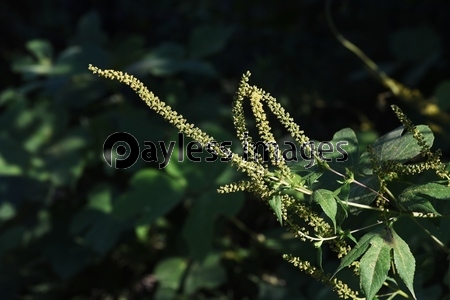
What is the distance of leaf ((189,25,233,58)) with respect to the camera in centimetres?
267

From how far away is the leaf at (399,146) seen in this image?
1.04 meters

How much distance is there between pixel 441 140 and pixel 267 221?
73 cm

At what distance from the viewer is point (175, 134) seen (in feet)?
7.85

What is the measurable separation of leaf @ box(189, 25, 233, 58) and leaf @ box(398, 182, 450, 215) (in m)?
1.77

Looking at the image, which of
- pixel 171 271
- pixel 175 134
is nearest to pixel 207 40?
pixel 175 134

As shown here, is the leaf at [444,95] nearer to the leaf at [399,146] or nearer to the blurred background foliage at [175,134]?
the blurred background foliage at [175,134]

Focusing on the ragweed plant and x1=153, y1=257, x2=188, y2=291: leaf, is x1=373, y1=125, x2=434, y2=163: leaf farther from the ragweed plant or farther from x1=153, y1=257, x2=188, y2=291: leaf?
x1=153, y1=257, x2=188, y2=291: leaf

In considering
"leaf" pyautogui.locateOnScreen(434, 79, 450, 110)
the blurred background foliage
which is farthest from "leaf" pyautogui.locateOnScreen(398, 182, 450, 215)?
"leaf" pyautogui.locateOnScreen(434, 79, 450, 110)

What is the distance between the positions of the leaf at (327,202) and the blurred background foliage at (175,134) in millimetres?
1228

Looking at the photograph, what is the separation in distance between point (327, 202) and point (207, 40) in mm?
1883

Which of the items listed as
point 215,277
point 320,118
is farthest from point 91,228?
point 320,118

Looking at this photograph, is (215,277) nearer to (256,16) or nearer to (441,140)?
(441,140)

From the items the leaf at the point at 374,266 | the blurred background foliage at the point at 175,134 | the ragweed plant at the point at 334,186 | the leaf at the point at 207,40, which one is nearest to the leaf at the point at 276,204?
the ragweed plant at the point at 334,186

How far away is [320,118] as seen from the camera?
2.99 meters
